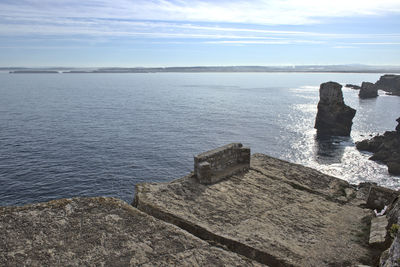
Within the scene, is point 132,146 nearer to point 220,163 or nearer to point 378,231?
point 220,163

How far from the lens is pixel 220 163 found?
13.0 m

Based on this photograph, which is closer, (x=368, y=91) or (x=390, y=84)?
(x=368, y=91)

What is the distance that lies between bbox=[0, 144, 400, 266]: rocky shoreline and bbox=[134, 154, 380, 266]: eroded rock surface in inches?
1.2

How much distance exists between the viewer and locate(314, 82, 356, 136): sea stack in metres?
67.7

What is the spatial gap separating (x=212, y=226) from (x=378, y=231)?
4.96 metres

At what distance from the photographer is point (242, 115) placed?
8569 cm

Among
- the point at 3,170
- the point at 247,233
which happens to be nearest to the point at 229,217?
the point at 247,233

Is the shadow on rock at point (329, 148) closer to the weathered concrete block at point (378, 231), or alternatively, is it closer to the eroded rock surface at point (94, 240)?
the weathered concrete block at point (378, 231)

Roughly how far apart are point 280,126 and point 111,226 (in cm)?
6792

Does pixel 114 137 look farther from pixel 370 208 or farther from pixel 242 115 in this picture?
pixel 370 208

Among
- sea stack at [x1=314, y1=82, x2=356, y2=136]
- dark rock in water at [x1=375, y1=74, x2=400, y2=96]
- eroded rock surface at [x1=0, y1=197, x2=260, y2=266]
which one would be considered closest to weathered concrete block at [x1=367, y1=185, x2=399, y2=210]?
eroded rock surface at [x1=0, y1=197, x2=260, y2=266]

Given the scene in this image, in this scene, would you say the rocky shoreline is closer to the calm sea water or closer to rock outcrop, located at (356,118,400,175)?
the calm sea water

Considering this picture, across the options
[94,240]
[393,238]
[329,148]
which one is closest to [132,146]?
[329,148]

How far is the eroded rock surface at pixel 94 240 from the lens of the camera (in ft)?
20.6
